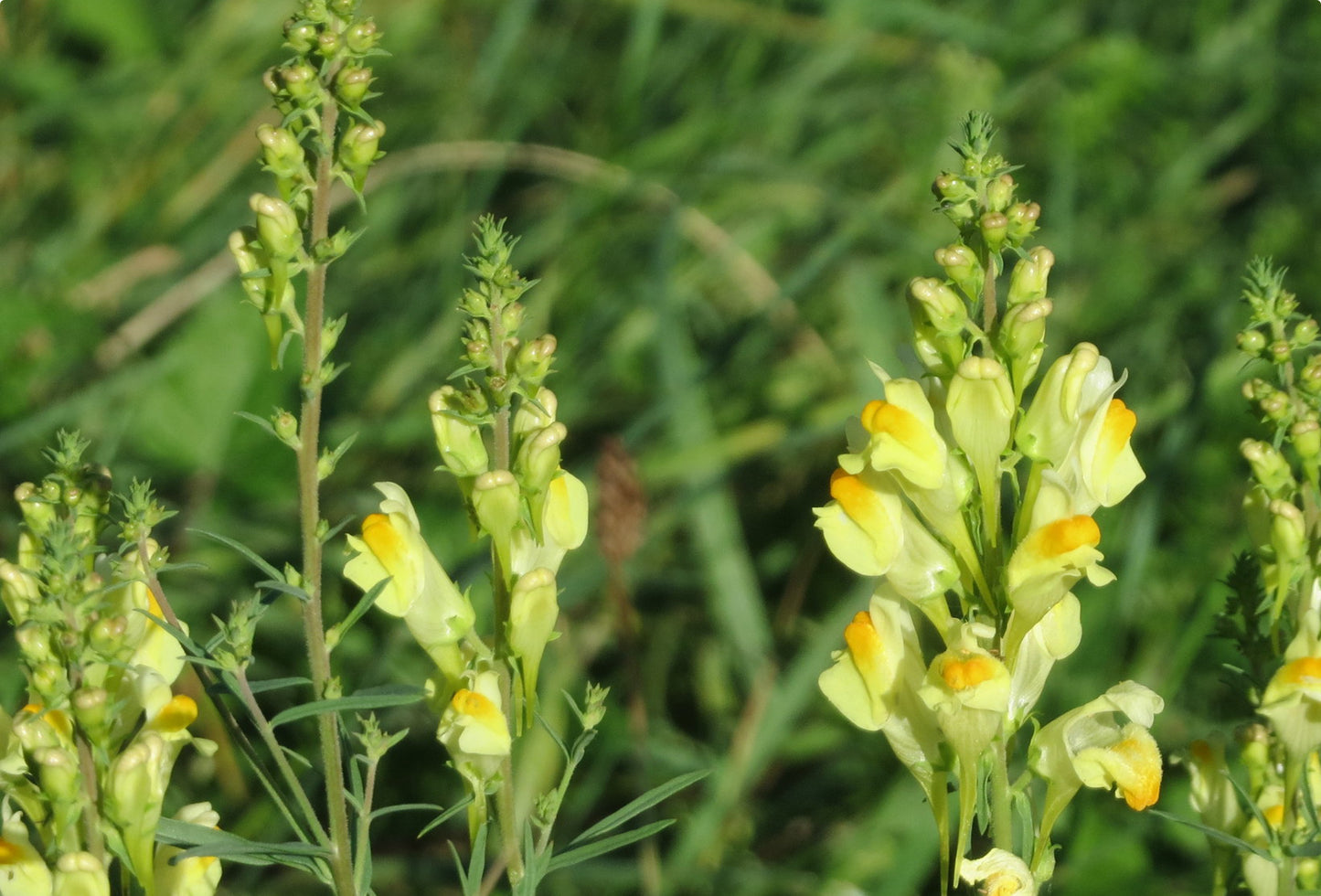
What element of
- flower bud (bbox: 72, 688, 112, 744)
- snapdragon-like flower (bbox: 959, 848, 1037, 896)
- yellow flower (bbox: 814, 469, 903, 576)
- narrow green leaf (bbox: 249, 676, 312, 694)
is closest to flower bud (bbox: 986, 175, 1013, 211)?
yellow flower (bbox: 814, 469, 903, 576)

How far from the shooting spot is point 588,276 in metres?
2.64

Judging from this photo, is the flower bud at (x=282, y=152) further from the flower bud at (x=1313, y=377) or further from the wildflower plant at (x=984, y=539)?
the flower bud at (x=1313, y=377)

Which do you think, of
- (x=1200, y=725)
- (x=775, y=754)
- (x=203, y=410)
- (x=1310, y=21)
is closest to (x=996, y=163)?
(x=1200, y=725)

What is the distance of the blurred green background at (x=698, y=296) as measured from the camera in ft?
6.34

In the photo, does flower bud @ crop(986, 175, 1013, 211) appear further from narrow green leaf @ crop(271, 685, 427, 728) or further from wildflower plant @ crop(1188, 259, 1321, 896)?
narrow green leaf @ crop(271, 685, 427, 728)

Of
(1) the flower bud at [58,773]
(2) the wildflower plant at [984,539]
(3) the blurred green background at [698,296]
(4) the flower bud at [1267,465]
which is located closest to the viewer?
(1) the flower bud at [58,773]

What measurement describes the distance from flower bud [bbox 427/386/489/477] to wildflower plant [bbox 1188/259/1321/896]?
1.84ft

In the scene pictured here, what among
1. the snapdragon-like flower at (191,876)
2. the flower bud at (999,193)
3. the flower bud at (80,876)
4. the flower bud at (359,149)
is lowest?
the snapdragon-like flower at (191,876)

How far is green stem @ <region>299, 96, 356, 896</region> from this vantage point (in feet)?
2.95

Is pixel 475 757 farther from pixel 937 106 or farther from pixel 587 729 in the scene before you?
pixel 937 106

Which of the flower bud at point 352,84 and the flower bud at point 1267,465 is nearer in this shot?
the flower bud at point 352,84

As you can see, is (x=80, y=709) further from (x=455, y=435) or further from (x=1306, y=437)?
(x=1306, y=437)

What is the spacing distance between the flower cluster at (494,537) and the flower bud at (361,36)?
136mm

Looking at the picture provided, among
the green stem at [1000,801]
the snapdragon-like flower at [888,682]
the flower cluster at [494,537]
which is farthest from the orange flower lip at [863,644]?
the flower cluster at [494,537]
